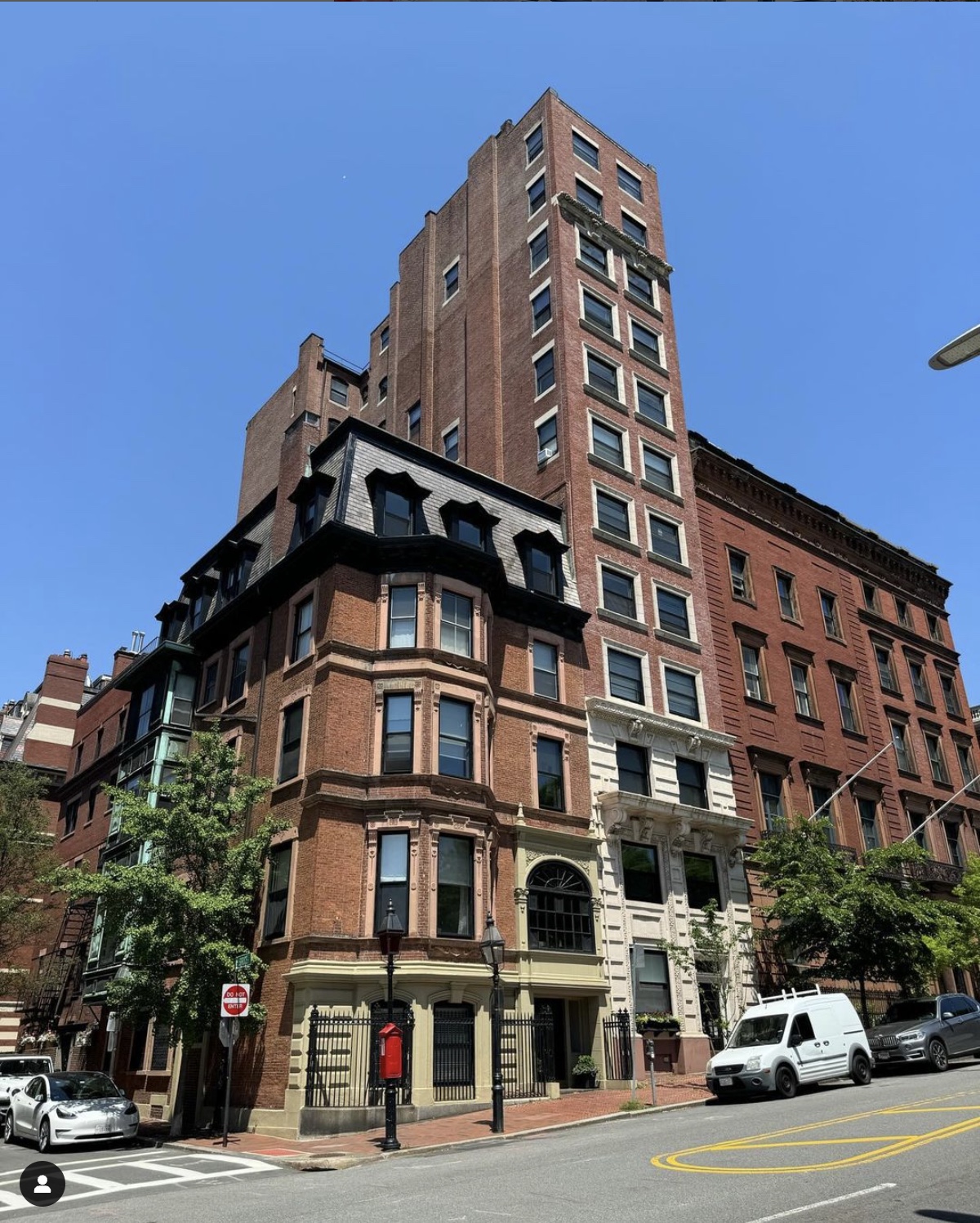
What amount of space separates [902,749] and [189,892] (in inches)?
1324

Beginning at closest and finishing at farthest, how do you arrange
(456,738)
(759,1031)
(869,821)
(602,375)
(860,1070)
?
(759,1031), (860,1070), (456,738), (602,375), (869,821)

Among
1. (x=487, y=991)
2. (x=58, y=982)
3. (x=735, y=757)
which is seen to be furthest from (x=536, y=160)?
(x=58, y=982)

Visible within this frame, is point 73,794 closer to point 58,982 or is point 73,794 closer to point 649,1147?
point 58,982

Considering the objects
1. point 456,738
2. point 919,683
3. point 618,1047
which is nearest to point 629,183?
point 919,683

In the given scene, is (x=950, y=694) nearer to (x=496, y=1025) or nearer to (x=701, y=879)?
(x=701, y=879)

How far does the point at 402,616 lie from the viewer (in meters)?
26.0

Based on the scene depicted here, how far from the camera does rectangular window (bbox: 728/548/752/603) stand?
38312mm

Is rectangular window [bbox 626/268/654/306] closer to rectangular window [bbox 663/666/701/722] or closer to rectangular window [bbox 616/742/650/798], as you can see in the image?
rectangular window [bbox 663/666/701/722]

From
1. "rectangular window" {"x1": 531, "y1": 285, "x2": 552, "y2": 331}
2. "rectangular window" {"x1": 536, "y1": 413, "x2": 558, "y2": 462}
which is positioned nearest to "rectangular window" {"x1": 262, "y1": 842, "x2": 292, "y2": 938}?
"rectangular window" {"x1": 536, "y1": 413, "x2": 558, "y2": 462}

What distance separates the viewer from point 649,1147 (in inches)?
538

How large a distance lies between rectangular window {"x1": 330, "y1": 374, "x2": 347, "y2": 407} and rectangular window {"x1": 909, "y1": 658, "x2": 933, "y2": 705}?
33.4m

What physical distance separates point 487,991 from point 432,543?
462 inches

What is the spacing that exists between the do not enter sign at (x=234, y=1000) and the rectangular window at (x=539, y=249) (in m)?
30.7

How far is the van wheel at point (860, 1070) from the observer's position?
20.9 meters
